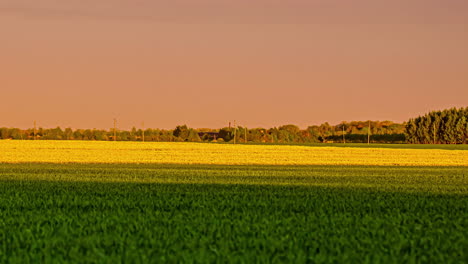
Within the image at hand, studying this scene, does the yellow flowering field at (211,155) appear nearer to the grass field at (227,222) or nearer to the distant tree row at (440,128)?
the grass field at (227,222)

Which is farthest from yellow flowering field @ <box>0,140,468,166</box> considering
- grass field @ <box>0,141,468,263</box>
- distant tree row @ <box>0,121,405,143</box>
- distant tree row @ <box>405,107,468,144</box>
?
distant tree row @ <box>405,107,468,144</box>

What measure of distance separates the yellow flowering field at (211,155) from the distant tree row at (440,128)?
1766 inches

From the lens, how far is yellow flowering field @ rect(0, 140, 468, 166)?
51.4 m

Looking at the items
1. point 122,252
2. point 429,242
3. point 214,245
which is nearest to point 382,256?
point 429,242

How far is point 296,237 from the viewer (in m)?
12.2

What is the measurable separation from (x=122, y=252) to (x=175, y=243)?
1.13m

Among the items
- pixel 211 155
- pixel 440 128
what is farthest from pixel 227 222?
pixel 440 128

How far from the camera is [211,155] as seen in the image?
58125mm

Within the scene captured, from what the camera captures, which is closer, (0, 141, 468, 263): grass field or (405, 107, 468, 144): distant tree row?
(0, 141, 468, 263): grass field

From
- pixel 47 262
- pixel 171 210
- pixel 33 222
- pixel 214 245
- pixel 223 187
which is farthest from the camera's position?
pixel 223 187

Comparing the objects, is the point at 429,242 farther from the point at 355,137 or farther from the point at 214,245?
the point at 355,137

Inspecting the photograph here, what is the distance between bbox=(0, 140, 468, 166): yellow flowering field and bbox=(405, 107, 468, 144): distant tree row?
44.8 meters

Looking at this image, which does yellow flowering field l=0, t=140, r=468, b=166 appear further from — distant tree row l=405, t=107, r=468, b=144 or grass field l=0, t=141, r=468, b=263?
distant tree row l=405, t=107, r=468, b=144

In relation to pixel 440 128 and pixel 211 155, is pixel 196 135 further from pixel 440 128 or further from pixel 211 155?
pixel 211 155
